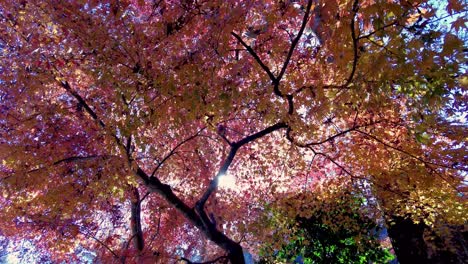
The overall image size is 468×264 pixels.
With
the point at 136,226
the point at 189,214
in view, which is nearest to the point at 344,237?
the point at 189,214

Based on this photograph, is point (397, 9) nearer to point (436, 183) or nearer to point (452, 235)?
point (436, 183)

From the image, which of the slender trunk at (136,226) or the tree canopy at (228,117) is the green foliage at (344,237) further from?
the slender trunk at (136,226)

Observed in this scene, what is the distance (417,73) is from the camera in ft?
13.7

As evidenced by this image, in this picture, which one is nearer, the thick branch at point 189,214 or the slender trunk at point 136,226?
Answer: the thick branch at point 189,214

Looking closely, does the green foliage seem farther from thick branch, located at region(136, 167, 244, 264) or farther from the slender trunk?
the slender trunk

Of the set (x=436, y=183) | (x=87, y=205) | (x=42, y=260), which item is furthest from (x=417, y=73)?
(x=42, y=260)

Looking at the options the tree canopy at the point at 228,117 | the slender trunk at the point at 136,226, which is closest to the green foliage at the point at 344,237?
the tree canopy at the point at 228,117

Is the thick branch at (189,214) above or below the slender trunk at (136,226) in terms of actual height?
below

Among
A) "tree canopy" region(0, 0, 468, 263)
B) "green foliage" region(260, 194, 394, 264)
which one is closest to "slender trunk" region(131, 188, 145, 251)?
"tree canopy" region(0, 0, 468, 263)

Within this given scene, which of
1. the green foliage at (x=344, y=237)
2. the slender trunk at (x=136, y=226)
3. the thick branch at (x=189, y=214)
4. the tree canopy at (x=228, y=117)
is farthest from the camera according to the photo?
the slender trunk at (x=136, y=226)

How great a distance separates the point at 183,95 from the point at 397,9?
3.46m

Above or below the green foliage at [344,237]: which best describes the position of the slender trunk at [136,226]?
above

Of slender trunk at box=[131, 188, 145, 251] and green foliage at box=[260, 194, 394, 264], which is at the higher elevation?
slender trunk at box=[131, 188, 145, 251]

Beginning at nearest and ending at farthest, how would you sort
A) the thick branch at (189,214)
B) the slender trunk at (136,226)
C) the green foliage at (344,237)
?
the thick branch at (189,214) < the green foliage at (344,237) < the slender trunk at (136,226)
